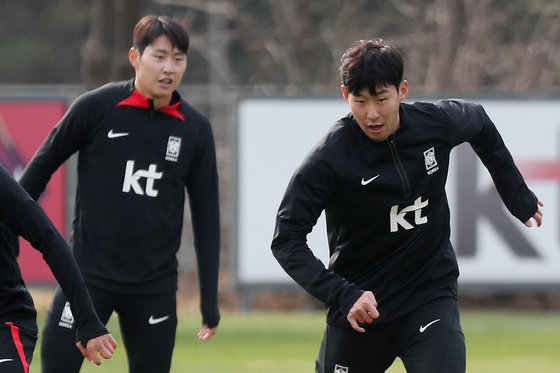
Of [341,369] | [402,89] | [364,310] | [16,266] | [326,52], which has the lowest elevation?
[341,369]

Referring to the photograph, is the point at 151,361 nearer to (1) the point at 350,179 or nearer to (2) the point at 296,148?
(1) the point at 350,179

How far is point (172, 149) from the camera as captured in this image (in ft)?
19.9

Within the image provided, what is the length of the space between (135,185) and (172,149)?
0.27m

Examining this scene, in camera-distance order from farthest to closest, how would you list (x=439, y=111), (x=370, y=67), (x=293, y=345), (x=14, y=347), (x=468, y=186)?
(x=468, y=186) < (x=293, y=345) < (x=439, y=111) < (x=370, y=67) < (x=14, y=347)

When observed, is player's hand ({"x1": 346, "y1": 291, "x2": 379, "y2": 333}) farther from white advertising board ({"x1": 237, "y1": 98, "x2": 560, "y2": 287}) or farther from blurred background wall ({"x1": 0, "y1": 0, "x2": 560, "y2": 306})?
blurred background wall ({"x1": 0, "y1": 0, "x2": 560, "y2": 306})

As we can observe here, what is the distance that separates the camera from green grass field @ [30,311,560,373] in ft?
34.8

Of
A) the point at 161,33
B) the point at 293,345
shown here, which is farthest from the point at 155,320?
the point at 293,345

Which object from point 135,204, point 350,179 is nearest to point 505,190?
point 350,179

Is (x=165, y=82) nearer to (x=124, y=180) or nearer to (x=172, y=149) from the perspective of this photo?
(x=172, y=149)

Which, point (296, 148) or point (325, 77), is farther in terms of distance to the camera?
point (325, 77)

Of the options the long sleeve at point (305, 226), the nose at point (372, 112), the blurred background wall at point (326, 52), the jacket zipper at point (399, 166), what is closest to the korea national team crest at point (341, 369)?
the long sleeve at point (305, 226)

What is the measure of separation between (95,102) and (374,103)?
5.35 feet

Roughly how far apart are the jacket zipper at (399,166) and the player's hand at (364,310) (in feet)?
1.92

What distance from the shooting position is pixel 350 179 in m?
5.26
